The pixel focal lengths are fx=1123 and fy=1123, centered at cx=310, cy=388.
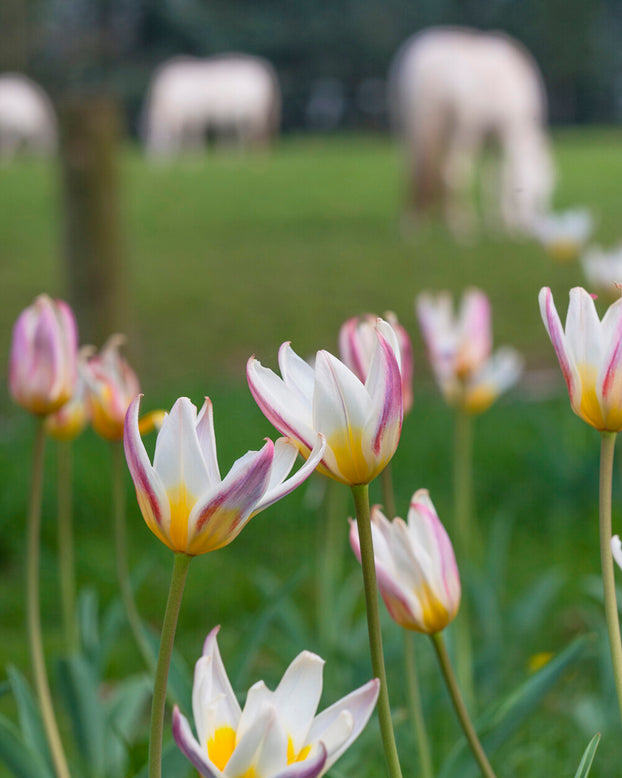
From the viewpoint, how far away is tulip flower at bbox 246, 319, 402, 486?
0.62 m

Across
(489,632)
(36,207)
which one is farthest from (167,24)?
(489,632)

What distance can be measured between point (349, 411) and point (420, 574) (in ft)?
0.46

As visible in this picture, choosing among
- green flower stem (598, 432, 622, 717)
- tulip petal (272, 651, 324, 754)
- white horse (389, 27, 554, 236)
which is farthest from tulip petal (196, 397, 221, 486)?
white horse (389, 27, 554, 236)

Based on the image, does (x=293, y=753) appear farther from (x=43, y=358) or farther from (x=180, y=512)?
(x=43, y=358)

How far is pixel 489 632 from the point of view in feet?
5.19

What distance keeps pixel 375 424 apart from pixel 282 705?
16cm

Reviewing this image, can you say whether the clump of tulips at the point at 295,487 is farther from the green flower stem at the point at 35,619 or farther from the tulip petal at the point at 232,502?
the green flower stem at the point at 35,619

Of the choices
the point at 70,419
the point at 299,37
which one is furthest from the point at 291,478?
the point at 299,37

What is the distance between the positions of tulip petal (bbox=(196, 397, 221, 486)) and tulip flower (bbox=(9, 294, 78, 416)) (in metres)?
0.31

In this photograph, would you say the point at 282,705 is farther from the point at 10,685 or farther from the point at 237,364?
the point at 237,364

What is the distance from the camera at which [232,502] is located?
59 cm

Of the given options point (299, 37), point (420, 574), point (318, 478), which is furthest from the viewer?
point (299, 37)

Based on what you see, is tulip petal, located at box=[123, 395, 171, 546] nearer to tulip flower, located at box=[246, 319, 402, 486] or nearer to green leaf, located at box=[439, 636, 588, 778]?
tulip flower, located at box=[246, 319, 402, 486]

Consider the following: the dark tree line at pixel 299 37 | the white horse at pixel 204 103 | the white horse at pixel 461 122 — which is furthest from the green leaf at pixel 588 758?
the dark tree line at pixel 299 37
